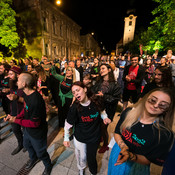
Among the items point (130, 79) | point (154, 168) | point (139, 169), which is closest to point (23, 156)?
point (139, 169)

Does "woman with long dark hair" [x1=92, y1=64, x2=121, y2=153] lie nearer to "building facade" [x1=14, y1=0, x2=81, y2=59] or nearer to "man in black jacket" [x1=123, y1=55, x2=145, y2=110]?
"man in black jacket" [x1=123, y1=55, x2=145, y2=110]

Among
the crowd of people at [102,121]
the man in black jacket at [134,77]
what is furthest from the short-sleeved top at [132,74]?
the crowd of people at [102,121]

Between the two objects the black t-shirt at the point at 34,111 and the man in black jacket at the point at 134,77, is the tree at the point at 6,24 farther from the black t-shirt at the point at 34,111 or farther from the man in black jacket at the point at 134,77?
the man in black jacket at the point at 134,77

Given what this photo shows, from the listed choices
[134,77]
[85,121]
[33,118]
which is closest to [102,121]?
[85,121]

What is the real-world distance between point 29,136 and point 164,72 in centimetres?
348

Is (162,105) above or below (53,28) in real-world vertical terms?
below

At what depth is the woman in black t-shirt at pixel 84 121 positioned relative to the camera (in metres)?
1.71

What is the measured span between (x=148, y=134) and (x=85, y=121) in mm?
946

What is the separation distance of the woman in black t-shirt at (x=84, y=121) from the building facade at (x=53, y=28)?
2028cm

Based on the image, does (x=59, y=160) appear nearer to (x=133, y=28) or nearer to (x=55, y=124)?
(x=55, y=124)

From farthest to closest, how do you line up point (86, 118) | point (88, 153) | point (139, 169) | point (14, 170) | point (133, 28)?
point (133, 28) → point (14, 170) → point (88, 153) → point (86, 118) → point (139, 169)

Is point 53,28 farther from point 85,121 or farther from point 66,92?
point 85,121

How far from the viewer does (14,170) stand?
7.42 ft

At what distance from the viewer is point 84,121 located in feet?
5.65
